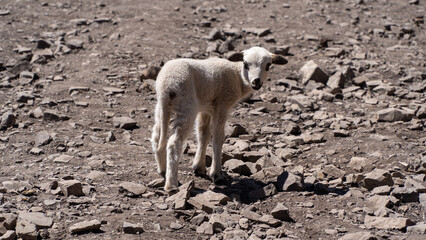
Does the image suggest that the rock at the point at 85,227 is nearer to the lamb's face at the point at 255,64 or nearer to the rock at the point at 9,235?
the rock at the point at 9,235

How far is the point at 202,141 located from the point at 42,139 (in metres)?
2.87

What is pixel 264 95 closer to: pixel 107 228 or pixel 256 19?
pixel 256 19

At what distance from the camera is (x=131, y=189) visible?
7.88 metres

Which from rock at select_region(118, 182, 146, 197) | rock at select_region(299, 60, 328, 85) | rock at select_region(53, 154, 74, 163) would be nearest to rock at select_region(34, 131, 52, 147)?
rock at select_region(53, 154, 74, 163)

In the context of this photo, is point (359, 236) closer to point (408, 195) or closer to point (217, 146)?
point (408, 195)

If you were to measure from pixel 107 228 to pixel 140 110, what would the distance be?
537 cm

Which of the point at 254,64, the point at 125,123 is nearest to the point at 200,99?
the point at 254,64

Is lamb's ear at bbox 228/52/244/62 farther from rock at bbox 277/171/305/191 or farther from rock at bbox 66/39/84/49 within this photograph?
rock at bbox 66/39/84/49

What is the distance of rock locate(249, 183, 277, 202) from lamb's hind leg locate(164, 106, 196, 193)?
1.12 metres

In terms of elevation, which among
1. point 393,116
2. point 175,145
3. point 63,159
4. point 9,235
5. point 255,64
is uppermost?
point 255,64

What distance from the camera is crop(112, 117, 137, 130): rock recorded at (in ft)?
35.7

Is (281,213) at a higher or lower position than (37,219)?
lower

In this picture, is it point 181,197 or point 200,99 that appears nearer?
point 181,197

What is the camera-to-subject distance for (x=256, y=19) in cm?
1778
